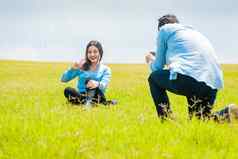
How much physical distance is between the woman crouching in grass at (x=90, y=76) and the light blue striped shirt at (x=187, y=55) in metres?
3.46

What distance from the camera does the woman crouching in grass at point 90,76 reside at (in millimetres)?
11445

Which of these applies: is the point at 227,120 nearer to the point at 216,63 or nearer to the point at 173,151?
the point at 216,63

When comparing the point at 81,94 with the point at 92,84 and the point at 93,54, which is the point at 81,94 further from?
the point at 93,54

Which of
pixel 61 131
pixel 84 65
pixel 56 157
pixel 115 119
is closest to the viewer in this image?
pixel 56 157

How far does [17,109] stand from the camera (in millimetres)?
9539

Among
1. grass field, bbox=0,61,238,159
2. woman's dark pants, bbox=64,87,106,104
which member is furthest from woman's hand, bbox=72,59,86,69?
grass field, bbox=0,61,238,159

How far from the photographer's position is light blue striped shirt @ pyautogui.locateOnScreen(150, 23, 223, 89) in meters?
7.83

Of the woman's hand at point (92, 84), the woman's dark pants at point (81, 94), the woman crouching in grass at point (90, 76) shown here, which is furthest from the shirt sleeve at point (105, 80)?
the woman's hand at point (92, 84)

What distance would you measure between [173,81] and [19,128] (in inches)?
108

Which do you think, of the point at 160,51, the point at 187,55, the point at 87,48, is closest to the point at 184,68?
the point at 187,55

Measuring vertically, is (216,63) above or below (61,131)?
above

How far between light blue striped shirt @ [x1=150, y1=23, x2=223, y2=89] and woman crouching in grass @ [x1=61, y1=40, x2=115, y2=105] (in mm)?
3463

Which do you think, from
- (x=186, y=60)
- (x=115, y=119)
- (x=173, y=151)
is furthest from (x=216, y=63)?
(x=173, y=151)

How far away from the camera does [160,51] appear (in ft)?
26.8
